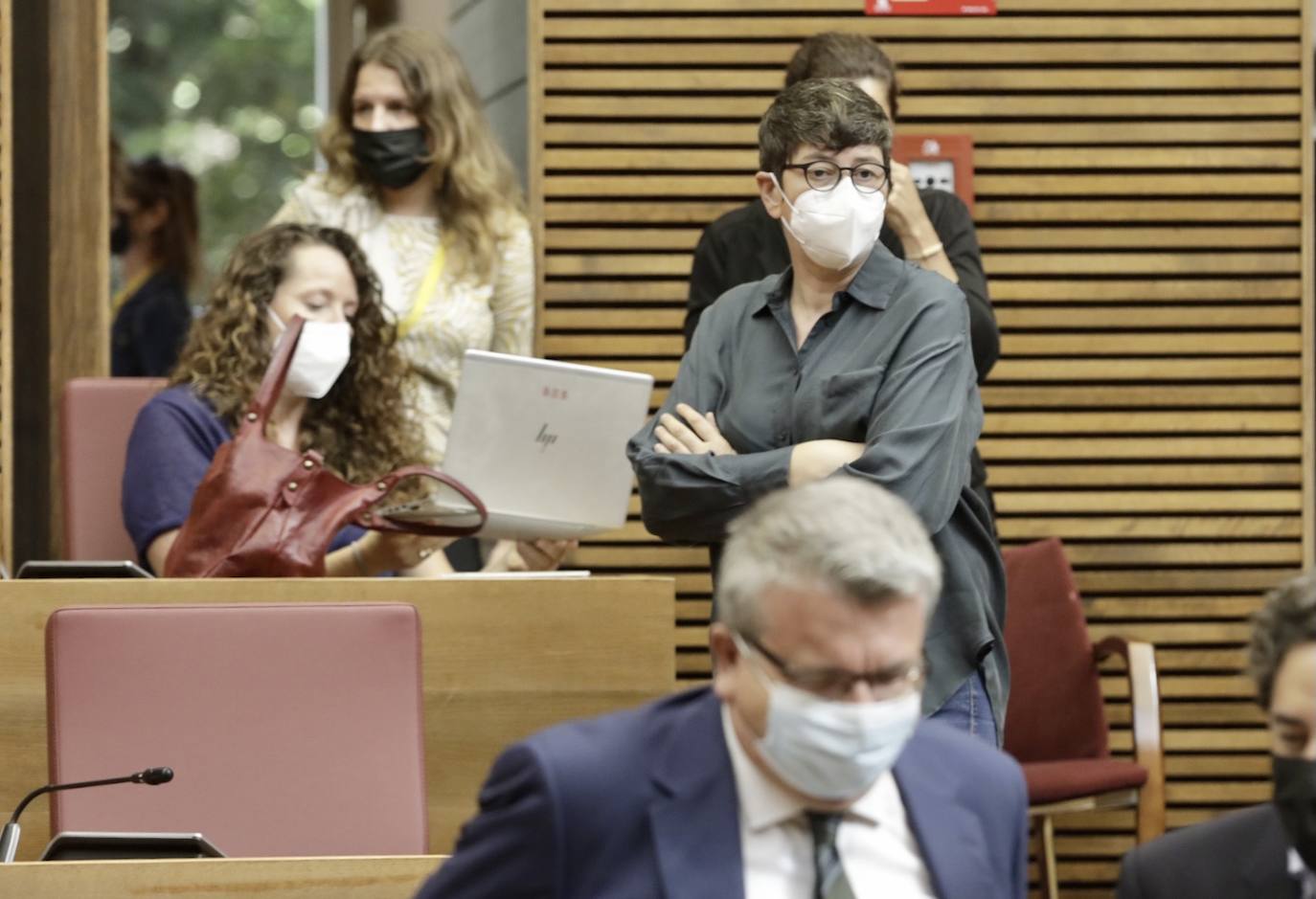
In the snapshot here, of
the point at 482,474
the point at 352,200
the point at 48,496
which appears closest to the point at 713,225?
the point at 482,474

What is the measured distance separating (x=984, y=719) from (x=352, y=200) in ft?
7.67

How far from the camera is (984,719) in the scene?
10.9 feet

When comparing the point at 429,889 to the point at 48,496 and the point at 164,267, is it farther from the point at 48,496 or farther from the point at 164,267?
the point at 164,267

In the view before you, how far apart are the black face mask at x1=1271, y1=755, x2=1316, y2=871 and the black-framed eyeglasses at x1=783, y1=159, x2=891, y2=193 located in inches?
65.2

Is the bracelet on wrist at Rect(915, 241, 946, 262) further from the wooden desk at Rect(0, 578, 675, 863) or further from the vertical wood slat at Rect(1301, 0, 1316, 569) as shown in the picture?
the vertical wood slat at Rect(1301, 0, 1316, 569)

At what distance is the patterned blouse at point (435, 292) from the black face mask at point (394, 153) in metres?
0.10

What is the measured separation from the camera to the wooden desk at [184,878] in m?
2.52

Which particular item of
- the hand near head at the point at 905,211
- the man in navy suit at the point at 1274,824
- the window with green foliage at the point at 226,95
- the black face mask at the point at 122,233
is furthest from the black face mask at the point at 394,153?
the window with green foliage at the point at 226,95

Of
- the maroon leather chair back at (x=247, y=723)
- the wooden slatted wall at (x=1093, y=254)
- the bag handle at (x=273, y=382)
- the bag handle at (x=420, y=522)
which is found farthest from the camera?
the wooden slatted wall at (x=1093, y=254)

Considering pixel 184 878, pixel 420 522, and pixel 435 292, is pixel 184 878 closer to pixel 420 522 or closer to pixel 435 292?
pixel 420 522

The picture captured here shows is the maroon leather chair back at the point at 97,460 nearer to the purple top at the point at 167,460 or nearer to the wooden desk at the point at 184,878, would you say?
the purple top at the point at 167,460

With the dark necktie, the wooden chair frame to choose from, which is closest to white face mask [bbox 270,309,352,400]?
the wooden chair frame

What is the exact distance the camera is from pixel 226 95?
16766mm

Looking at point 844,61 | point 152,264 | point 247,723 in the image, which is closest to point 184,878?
point 247,723
